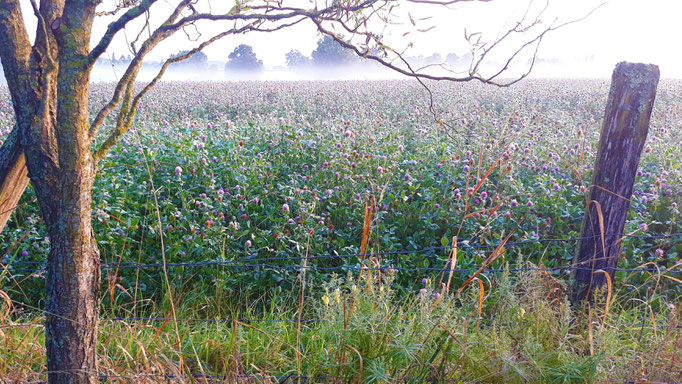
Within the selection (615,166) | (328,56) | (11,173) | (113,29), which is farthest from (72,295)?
(328,56)

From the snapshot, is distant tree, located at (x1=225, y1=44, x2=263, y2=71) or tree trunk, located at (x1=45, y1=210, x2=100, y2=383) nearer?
tree trunk, located at (x1=45, y1=210, x2=100, y2=383)

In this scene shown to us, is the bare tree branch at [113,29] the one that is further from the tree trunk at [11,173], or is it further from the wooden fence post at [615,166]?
the wooden fence post at [615,166]

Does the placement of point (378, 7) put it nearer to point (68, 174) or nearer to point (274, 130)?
point (68, 174)

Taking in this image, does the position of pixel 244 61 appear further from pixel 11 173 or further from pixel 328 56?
pixel 11 173

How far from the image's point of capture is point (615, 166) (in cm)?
271

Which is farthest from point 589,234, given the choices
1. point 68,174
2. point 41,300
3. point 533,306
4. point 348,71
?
point 348,71

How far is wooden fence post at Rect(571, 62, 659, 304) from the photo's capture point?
8.69 feet

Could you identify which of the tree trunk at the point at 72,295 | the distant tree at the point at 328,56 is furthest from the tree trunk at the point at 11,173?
the distant tree at the point at 328,56

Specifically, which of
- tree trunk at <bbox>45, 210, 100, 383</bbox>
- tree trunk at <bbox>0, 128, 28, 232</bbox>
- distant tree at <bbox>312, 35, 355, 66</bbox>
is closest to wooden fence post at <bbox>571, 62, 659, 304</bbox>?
tree trunk at <bbox>45, 210, 100, 383</bbox>

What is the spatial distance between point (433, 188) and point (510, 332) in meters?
2.57

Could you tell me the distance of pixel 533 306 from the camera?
2.39m

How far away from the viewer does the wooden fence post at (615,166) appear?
2.65 meters

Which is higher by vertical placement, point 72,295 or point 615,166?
point 615,166

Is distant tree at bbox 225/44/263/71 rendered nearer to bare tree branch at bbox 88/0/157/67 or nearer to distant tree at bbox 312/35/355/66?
distant tree at bbox 312/35/355/66
